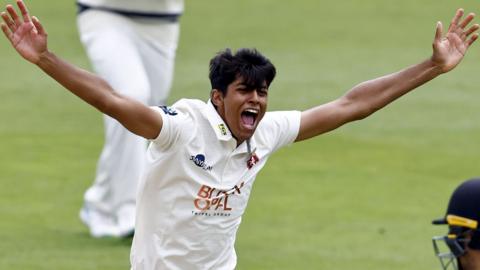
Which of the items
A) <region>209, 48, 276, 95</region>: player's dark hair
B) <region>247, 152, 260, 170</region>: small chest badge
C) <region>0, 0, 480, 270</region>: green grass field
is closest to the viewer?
<region>209, 48, 276, 95</region>: player's dark hair

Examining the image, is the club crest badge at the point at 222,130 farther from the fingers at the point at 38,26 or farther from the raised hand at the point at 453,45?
the raised hand at the point at 453,45

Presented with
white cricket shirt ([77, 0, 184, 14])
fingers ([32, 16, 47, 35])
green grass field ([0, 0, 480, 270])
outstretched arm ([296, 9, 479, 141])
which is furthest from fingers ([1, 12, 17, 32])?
white cricket shirt ([77, 0, 184, 14])

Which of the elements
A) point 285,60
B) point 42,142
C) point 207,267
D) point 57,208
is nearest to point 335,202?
point 57,208

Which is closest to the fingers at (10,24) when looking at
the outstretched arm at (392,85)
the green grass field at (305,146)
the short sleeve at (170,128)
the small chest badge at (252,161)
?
the short sleeve at (170,128)

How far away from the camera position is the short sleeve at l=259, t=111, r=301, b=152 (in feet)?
22.6

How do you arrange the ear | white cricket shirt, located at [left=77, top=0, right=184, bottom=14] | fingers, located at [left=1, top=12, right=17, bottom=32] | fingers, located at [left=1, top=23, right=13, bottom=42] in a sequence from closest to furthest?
fingers, located at [left=1, top=23, right=13, bottom=42] < fingers, located at [left=1, top=12, right=17, bottom=32] < the ear < white cricket shirt, located at [left=77, top=0, right=184, bottom=14]

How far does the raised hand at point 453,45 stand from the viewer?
6.80 m

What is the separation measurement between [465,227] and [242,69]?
1.36 meters

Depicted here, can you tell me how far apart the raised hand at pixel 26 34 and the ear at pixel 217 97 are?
0.96 m

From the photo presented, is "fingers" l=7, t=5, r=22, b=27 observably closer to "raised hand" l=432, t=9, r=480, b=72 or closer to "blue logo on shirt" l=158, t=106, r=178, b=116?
"blue logo on shirt" l=158, t=106, r=178, b=116

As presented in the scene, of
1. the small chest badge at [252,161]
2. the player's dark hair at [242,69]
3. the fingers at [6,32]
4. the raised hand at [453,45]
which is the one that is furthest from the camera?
the raised hand at [453,45]

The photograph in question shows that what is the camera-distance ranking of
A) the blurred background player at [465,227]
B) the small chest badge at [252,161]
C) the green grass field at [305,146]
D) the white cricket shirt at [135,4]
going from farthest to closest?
1. the white cricket shirt at [135,4]
2. the green grass field at [305,146]
3. the small chest badge at [252,161]
4. the blurred background player at [465,227]

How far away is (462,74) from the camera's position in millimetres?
16297

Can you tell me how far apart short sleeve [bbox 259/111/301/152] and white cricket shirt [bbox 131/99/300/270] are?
27cm
